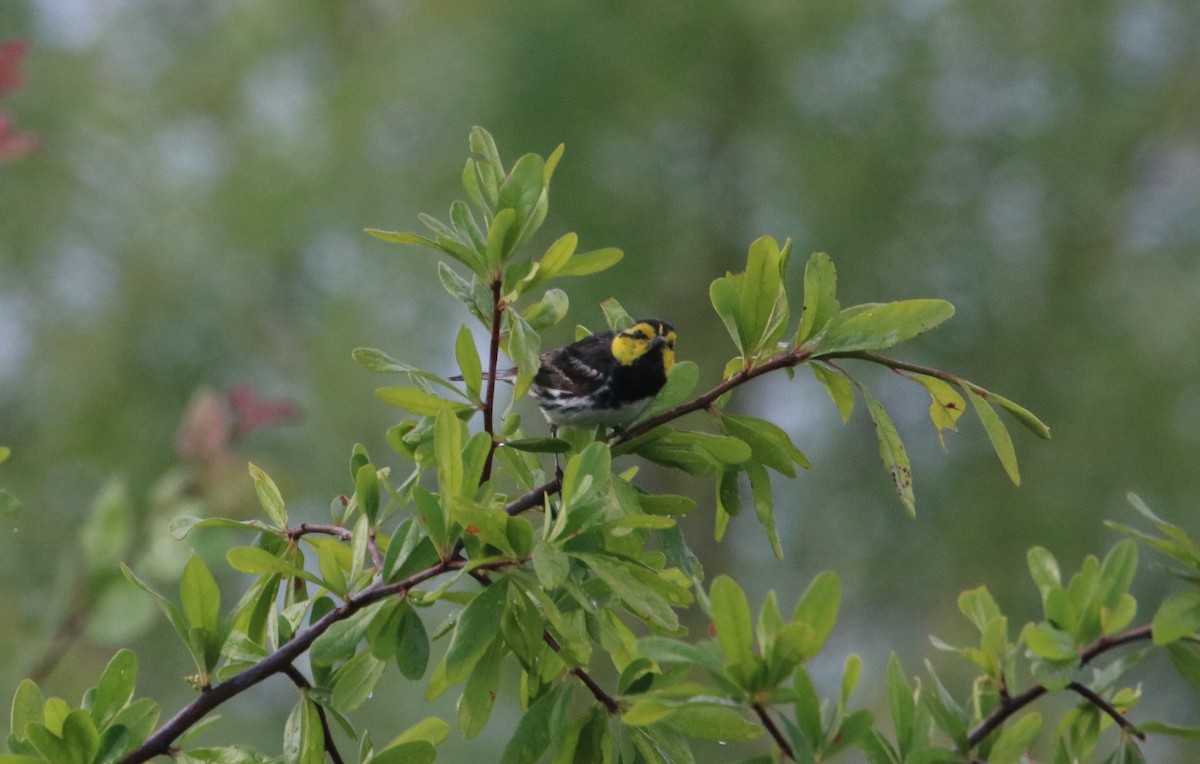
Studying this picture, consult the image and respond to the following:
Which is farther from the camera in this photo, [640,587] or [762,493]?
[762,493]

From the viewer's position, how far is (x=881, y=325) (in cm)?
144

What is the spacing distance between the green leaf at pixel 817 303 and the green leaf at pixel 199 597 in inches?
28.2

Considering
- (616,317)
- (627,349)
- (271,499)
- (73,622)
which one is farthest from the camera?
(627,349)

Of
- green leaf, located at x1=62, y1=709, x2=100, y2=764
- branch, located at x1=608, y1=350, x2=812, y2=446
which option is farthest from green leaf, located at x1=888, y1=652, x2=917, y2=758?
green leaf, located at x1=62, y1=709, x2=100, y2=764

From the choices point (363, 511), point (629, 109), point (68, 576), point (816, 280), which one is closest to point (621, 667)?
point (363, 511)

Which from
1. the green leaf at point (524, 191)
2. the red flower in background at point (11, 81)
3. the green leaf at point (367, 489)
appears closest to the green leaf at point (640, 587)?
the green leaf at point (367, 489)

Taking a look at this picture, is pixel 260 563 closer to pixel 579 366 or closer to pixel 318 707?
pixel 318 707

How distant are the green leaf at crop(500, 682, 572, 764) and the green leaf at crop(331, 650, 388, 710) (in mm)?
175

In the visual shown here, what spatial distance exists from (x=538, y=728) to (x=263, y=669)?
0.30 meters

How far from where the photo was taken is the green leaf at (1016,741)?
4.48ft

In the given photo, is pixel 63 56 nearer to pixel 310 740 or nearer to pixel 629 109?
pixel 629 109

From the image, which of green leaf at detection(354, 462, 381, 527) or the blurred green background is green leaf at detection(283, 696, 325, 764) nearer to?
green leaf at detection(354, 462, 381, 527)

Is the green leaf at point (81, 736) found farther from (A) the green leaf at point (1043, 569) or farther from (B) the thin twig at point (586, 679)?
(A) the green leaf at point (1043, 569)

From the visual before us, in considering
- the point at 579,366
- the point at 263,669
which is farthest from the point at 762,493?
the point at 579,366
